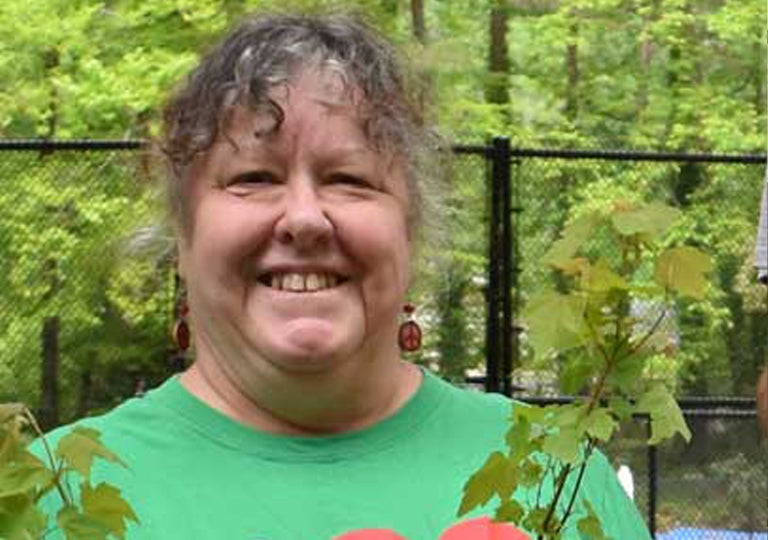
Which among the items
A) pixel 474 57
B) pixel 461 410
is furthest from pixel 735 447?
pixel 461 410

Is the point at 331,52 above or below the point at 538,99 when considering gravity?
below

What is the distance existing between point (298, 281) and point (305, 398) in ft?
0.51

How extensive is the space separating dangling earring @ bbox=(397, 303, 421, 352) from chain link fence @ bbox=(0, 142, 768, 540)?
16.9 ft

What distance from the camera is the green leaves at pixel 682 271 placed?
1.23 metres

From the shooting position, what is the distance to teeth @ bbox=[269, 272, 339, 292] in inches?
77.3

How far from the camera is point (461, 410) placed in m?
2.16

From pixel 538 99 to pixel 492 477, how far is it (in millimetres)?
11871

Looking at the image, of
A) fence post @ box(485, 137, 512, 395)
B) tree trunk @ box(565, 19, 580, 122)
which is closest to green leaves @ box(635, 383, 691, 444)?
fence post @ box(485, 137, 512, 395)

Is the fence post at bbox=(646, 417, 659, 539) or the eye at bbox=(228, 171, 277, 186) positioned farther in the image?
the fence post at bbox=(646, 417, 659, 539)

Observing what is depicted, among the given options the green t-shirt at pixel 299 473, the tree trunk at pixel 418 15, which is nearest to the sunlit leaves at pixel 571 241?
the green t-shirt at pixel 299 473

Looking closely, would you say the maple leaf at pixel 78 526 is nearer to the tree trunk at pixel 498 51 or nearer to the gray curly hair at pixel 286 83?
the gray curly hair at pixel 286 83

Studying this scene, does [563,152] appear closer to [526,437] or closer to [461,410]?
[461,410]

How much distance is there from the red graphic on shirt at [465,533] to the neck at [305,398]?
0.76 ft

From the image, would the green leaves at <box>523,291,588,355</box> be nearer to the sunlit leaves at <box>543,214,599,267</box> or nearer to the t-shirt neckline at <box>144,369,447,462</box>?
the sunlit leaves at <box>543,214,599,267</box>
